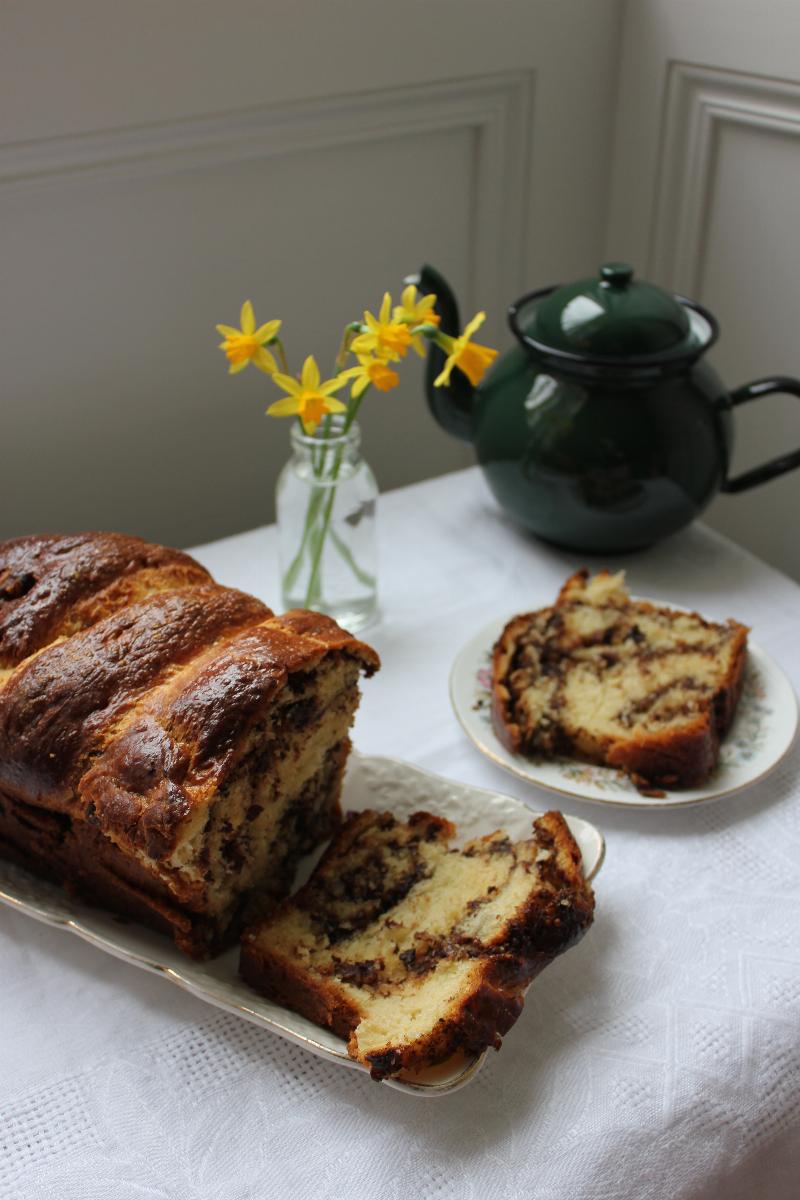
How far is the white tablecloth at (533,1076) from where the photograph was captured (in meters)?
0.99

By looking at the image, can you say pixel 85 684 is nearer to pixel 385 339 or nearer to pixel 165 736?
pixel 165 736

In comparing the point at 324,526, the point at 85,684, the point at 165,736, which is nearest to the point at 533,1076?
the point at 165,736

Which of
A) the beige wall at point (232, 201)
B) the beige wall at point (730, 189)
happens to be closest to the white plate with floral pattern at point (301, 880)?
the beige wall at point (232, 201)

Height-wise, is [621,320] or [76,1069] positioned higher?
[621,320]

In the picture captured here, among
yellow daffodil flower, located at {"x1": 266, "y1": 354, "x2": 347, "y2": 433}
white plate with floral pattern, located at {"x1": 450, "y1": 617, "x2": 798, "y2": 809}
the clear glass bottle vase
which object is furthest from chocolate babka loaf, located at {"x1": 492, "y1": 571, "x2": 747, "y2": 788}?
yellow daffodil flower, located at {"x1": 266, "y1": 354, "x2": 347, "y2": 433}

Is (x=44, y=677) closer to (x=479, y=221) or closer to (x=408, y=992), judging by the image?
(x=408, y=992)

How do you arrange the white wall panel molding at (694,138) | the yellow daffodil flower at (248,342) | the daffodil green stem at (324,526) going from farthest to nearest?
the white wall panel molding at (694,138)
the daffodil green stem at (324,526)
the yellow daffodil flower at (248,342)

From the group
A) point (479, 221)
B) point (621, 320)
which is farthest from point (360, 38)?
point (621, 320)

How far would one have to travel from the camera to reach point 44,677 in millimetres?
1152

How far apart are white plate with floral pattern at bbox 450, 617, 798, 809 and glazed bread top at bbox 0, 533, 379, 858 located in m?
0.27

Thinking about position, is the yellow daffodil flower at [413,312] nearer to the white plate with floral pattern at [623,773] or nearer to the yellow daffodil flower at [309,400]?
the yellow daffodil flower at [309,400]

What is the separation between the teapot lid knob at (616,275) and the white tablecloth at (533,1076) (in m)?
0.76

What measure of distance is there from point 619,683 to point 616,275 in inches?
23.9

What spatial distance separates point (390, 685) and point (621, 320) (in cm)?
61
